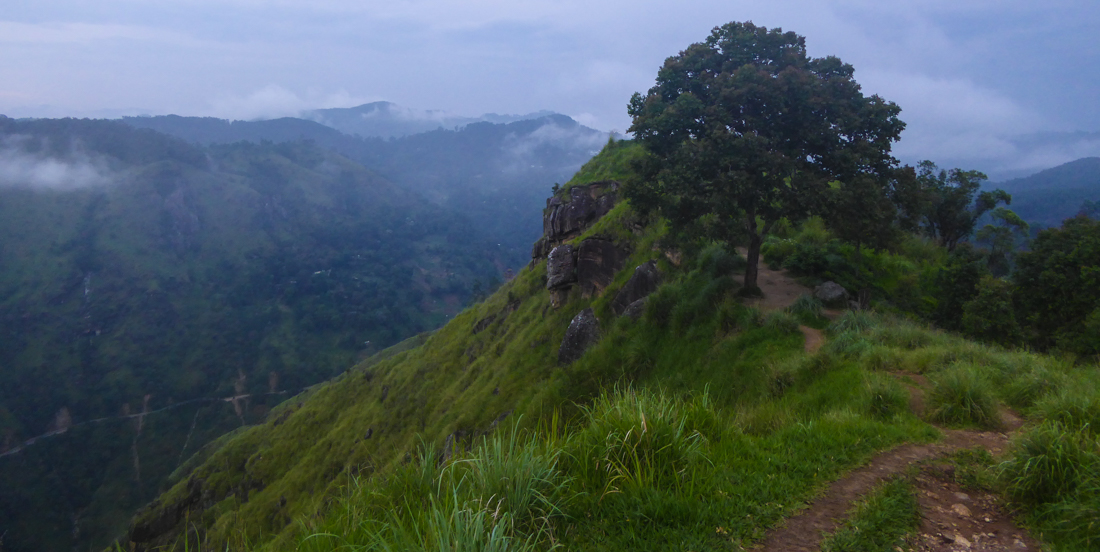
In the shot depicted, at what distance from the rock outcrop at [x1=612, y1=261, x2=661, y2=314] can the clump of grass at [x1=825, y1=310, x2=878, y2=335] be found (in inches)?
345

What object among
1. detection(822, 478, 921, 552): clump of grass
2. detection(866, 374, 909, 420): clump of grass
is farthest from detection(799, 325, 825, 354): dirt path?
detection(822, 478, 921, 552): clump of grass

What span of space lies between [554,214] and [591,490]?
1169 inches

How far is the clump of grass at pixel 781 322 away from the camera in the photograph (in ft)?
45.7

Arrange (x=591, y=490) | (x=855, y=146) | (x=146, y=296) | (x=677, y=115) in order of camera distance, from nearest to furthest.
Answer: (x=591, y=490), (x=855, y=146), (x=677, y=115), (x=146, y=296)

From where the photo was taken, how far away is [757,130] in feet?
52.3

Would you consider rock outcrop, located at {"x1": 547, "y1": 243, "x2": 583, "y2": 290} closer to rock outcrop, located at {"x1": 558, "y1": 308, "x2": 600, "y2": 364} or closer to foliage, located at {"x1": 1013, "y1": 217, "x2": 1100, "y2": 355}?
rock outcrop, located at {"x1": 558, "y1": 308, "x2": 600, "y2": 364}

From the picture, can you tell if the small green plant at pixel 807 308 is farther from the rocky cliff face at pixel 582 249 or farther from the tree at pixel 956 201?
the tree at pixel 956 201

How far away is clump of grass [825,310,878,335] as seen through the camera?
41.7 feet

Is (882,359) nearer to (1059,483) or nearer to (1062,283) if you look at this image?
(1059,483)

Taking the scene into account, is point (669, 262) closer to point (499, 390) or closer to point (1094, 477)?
point (499, 390)

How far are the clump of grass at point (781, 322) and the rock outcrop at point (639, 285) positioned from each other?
7.54 meters

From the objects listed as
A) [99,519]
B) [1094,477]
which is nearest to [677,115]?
Answer: [1094,477]

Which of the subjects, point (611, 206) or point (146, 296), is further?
point (146, 296)

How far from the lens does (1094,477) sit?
458 cm
